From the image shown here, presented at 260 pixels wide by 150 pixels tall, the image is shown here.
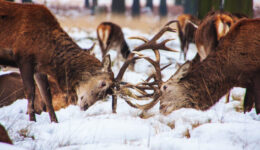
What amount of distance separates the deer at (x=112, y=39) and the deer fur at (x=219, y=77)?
634 centimetres

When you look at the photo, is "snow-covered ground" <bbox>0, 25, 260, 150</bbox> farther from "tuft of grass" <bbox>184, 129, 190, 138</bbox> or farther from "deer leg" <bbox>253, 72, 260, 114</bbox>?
"deer leg" <bbox>253, 72, 260, 114</bbox>

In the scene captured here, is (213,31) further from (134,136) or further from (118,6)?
(118,6)

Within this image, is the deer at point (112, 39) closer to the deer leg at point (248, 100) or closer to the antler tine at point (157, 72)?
the antler tine at point (157, 72)

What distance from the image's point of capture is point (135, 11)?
38500 millimetres

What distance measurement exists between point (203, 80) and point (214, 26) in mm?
2157

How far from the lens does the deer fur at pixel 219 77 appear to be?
16.8 feet

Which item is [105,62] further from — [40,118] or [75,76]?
[40,118]

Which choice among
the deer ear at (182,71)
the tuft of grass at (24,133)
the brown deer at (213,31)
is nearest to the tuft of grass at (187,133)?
the tuft of grass at (24,133)

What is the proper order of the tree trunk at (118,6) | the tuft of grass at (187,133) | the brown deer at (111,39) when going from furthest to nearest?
the tree trunk at (118,6)
the brown deer at (111,39)
the tuft of grass at (187,133)

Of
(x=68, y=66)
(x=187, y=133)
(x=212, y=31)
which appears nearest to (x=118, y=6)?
(x=212, y=31)

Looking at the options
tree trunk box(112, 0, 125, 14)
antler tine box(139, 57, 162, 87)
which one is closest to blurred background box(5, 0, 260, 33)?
tree trunk box(112, 0, 125, 14)

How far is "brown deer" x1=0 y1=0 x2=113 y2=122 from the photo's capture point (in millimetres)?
4945

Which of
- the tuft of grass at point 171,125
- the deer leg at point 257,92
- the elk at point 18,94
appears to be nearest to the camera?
the tuft of grass at point 171,125

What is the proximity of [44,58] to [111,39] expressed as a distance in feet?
22.7
